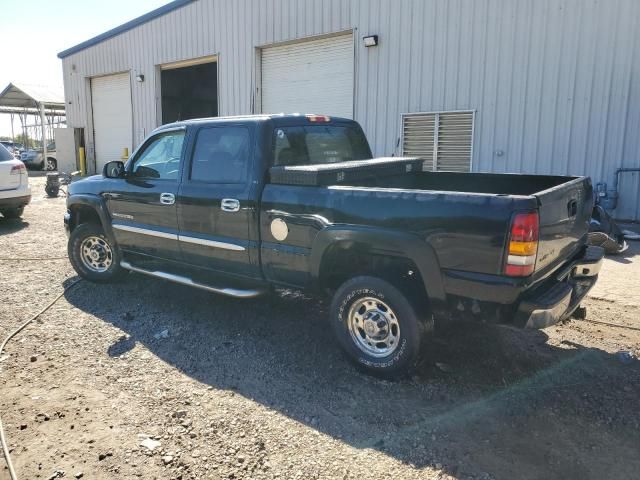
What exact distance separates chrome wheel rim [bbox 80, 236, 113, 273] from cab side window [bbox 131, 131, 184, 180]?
1.07m

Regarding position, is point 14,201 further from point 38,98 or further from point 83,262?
point 38,98

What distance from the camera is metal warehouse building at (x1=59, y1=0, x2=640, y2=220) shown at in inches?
356

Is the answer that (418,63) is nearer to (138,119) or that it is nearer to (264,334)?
(264,334)

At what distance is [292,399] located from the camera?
3.55 meters

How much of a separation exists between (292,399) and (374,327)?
0.79m

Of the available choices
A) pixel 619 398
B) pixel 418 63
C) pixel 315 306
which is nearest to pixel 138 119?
pixel 418 63

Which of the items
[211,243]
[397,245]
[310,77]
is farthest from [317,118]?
[310,77]

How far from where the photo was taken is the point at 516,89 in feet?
32.2

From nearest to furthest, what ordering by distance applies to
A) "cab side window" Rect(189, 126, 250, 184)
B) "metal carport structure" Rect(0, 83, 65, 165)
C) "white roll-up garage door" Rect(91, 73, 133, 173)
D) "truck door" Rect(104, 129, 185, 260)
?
1. "cab side window" Rect(189, 126, 250, 184)
2. "truck door" Rect(104, 129, 185, 260)
3. "white roll-up garage door" Rect(91, 73, 133, 173)
4. "metal carport structure" Rect(0, 83, 65, 165)

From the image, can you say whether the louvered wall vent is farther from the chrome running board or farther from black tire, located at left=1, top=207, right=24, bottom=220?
black tire, located at left=1, top=207, right=24, bottom=220

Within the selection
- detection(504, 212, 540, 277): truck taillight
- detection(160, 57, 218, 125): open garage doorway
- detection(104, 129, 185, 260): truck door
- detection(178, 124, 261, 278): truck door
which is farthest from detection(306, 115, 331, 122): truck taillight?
detection(160, 57, 218, 125): open garage doorway

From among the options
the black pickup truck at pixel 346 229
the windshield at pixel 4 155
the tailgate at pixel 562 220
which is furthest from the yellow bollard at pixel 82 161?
the tailgate at pixel 562 220

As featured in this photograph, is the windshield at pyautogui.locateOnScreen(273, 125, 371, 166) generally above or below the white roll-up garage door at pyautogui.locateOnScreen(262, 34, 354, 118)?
below

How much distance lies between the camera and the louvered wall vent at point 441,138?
10.6 meters
